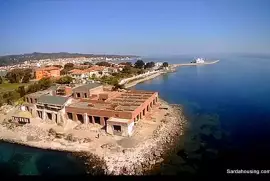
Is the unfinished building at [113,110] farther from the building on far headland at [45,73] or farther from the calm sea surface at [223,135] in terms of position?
the building on far headland at [45,73]

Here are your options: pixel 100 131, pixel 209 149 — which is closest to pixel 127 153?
pixel 100 131

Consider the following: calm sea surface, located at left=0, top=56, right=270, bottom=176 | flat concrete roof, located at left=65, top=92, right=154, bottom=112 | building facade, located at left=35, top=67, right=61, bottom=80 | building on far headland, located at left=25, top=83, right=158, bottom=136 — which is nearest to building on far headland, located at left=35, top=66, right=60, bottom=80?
building facade, located at left=35, top=67, right=61, bottom=80

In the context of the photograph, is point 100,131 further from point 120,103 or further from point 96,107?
point 120,103

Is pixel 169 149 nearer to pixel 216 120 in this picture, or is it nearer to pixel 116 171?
pixel 116 171

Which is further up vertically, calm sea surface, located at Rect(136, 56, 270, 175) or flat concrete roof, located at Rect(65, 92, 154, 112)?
flat concrete roof, located at Rect(65, 92, 154, 112)

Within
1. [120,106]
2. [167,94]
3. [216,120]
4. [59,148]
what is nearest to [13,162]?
[59,148]

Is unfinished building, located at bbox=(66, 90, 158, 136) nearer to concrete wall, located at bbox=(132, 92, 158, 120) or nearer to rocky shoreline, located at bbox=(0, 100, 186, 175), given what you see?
concrete wall, located at bbox=(132, 92, 158, 120)

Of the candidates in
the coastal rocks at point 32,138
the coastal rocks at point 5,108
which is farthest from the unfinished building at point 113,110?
the coastal rocks at point 5,108

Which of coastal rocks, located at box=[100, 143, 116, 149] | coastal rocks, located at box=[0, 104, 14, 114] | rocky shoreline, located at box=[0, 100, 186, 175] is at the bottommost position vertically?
rocky shoreline, located at box=[0, 100, 186, 175]
